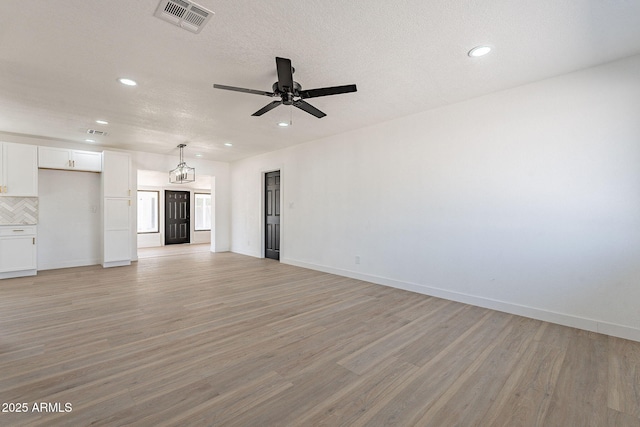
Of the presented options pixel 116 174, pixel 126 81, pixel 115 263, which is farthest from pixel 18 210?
pixel 126 81

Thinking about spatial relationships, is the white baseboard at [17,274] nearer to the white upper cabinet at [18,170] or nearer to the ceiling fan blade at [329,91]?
the white upper cabinet at [18,170]

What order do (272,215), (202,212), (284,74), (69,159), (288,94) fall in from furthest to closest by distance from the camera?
(202,212)
(272,215)
(69,159)
(288,94)
(284,74)

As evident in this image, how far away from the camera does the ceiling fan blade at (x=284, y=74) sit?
2.50 m

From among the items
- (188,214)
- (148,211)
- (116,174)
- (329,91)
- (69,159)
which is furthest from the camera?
(188,214)

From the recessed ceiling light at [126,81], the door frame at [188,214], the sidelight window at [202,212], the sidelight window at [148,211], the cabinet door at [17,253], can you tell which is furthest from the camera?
the sidelight window at [202,212]

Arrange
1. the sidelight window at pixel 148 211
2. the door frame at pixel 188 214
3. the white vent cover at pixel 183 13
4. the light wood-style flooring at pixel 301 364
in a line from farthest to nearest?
the door frame at pixel 188 214 < the sidelight window at pixel 148 211 < the white vent cover at pixel 183 13 < the light wood-style flooring at pixel 301 364

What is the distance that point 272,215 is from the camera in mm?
7258

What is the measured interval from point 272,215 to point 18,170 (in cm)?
488

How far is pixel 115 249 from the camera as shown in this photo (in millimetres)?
6176

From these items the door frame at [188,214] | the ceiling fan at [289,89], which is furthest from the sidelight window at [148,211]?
the ceiling fan at [289,89]

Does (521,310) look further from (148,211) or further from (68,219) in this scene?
(148,211)

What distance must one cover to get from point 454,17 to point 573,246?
106 inches

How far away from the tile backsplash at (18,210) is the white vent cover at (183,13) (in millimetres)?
5529

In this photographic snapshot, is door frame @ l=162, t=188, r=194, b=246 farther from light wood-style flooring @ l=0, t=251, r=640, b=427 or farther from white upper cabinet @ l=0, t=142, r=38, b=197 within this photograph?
light wood-style flooring @ l=0, t=251, r=640, b=427
